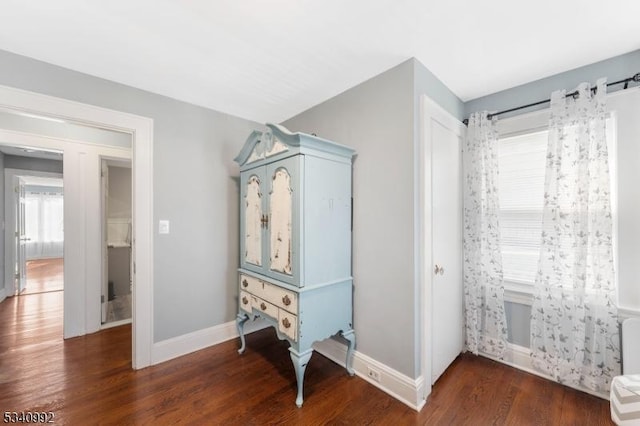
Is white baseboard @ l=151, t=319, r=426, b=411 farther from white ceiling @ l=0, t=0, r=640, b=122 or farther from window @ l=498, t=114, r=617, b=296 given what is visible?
white ceiling @ l=0, t=0, r=640, b=122

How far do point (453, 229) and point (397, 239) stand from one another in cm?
69

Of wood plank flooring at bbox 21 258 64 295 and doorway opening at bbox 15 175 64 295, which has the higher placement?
doorway opening at bbox 15 175 64 295

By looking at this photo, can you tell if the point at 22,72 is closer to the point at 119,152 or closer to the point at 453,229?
the point at 119,152

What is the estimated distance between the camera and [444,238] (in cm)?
209

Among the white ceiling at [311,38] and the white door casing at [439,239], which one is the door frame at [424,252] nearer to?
the white door casing at [439,239]

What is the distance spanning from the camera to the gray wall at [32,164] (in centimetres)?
405

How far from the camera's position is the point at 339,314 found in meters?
2.07

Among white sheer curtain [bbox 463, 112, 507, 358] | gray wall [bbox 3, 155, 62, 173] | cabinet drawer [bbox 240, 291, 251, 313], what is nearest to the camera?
white sheer curtain [bbox 463, 112, 507, 358]

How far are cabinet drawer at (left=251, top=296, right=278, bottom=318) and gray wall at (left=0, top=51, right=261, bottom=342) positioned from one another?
595 millimetres

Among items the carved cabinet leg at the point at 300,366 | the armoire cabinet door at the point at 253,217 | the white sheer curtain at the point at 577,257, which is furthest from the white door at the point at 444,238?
the armoire cabinet door at the point at 253,217

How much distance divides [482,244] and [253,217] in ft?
6.75

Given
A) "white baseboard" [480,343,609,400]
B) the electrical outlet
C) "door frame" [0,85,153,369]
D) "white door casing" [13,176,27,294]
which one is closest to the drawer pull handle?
the electrical outlet

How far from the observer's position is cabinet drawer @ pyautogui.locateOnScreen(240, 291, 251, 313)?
2.39m

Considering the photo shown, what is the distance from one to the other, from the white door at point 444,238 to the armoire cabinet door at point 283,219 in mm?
943
